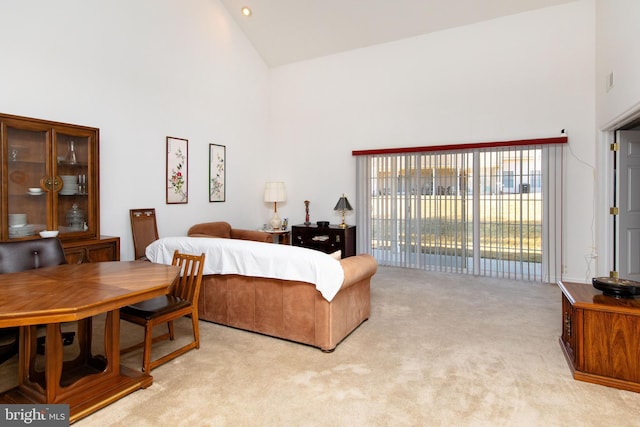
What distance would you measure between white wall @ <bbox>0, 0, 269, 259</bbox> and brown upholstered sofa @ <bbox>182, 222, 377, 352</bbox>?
1944 millimetres

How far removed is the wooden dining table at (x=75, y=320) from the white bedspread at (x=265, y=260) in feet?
2.31

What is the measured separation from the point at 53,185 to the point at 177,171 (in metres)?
1.80

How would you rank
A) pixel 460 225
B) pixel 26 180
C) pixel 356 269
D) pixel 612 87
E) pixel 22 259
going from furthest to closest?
1. pixel 460 225
2. pixel 612 87
3. pixel 26 180
4. pixel 356 269
5. pixel 22 259

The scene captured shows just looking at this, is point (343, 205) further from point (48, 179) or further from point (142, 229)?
point (48, 179)

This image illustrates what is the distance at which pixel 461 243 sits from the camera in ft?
17.9

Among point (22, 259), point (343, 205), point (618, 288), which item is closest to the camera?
point (618, 288)

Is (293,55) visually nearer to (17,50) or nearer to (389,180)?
(389,180)

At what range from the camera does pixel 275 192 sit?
256 inches

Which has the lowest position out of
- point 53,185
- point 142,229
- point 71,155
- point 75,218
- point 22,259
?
point 22,259

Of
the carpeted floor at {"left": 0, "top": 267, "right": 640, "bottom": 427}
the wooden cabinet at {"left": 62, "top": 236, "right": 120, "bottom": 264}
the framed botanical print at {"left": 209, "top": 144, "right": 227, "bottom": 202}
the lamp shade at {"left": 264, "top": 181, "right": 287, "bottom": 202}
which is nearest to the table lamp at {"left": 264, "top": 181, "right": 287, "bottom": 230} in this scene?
the lamp shade at {"left": 264, "top": 181, "right": 287, "bottom": 202}

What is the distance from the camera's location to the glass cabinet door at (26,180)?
126 inches

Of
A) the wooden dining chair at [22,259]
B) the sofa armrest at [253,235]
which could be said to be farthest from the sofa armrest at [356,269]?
the sofa armrest at [253,235]

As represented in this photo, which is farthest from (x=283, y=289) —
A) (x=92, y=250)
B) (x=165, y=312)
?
(x=92, y=250)

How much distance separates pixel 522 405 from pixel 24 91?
487 centimetres
